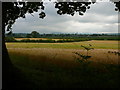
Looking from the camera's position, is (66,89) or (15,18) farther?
(15,18)

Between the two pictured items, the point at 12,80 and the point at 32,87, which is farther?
the point at 12,80

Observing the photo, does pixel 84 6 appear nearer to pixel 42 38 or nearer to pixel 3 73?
pixel 3 73

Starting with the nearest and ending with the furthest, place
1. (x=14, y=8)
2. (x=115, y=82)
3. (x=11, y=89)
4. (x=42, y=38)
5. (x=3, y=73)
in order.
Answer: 1. (x=11, y=89)
2. (x=115, y=82)
3. (x=3, y=73)
4. (x=14, y=8)
5. (x=42, y=38)

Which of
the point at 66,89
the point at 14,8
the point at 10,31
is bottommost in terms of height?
the point at 66,89

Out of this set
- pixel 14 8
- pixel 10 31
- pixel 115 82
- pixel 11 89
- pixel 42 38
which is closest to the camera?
pixel 11 89

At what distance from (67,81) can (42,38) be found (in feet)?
152

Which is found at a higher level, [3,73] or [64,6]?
[64,6]

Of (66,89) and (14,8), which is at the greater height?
(14,8)

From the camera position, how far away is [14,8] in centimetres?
1596

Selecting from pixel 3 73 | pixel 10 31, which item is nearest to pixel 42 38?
pixel 10 31

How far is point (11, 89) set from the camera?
32.7 ft

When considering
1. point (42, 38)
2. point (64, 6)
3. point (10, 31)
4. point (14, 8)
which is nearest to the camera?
point (14, 8)

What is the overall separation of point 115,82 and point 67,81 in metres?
2.60

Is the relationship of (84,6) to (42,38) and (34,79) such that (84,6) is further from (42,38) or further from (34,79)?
(42,38)
